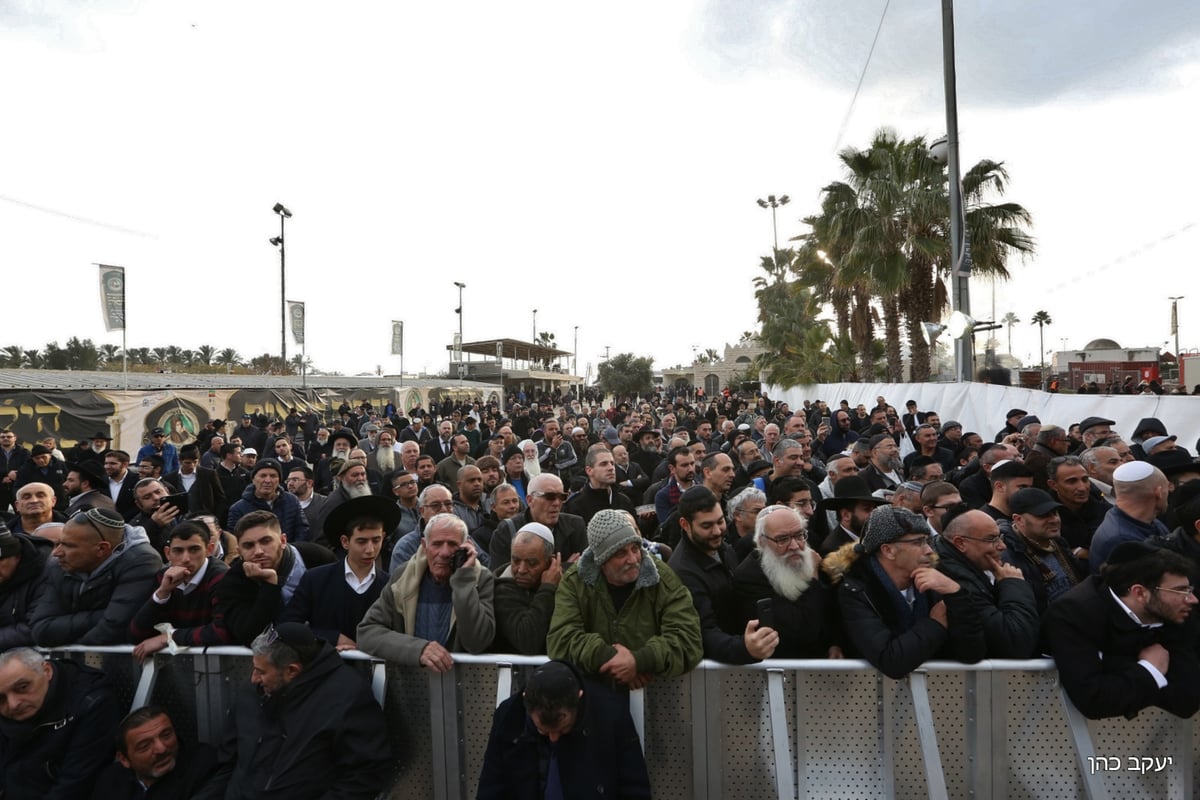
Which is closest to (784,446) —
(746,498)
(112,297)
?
(746,498)

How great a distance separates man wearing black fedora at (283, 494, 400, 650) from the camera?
136 inches

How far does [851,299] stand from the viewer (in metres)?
24.2

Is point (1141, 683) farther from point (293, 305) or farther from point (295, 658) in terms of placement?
point (293, 305)

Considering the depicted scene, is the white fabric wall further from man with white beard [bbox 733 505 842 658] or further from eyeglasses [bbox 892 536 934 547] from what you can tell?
man with white beard [bbox 733 505 842 658]

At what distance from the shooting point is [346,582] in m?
3.57

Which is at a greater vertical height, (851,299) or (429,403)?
(851,299)

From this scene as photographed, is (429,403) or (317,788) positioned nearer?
(317,788)

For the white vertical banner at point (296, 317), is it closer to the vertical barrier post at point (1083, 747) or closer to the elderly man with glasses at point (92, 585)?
the elderly man with glasses at point (92, 585)

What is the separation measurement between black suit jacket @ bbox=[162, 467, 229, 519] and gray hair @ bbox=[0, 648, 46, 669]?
13.5ft

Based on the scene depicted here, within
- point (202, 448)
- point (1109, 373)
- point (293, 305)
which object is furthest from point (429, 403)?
point (1109, 373)

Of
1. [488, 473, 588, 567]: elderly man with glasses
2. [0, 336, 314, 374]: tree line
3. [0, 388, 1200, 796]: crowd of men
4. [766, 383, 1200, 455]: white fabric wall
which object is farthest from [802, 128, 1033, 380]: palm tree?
[0, 336, 314, 374]: tree line

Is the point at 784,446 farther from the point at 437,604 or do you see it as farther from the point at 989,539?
the point at 437,604

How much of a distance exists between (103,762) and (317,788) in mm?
1274

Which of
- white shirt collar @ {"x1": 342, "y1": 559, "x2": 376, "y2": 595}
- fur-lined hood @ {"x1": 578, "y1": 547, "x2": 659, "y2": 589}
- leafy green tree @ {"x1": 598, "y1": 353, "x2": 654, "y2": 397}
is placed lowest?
white shirt collar @ {"x1": 342, "y1": 559, "x2": 376, "y2": 595}
